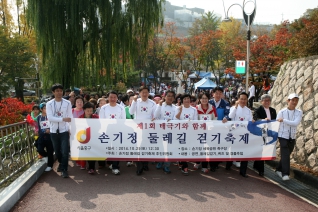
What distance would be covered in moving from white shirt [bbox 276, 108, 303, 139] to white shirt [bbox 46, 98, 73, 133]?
394 cm

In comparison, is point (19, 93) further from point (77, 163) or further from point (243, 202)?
point (243, 202)

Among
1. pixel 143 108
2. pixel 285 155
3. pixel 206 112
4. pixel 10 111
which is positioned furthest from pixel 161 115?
pixel 10 111

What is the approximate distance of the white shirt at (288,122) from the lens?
17.1 feet

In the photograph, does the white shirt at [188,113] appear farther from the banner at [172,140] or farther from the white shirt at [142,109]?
the white shirt at [142,109]

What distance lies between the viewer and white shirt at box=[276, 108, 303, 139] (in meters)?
5.22

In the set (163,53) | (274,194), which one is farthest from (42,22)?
(163,53)

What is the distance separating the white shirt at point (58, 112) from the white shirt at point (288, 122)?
12.9 feet

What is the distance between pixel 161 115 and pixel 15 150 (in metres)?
2.72

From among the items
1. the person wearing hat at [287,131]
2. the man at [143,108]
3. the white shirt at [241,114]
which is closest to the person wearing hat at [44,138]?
the man at [143,108]

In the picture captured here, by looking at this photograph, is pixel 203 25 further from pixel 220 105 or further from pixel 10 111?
pixel 220 105

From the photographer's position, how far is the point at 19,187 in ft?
14.0

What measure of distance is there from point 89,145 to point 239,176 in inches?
115

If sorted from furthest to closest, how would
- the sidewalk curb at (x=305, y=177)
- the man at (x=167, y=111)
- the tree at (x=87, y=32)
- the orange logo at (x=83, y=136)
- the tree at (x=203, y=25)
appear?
the tree at (x=203, y=25) < the tree at (x=87, y=32) < the man at (x=167, y=111) < the orange logo at (x=83, y=136) < the sidewalk curb at (x=305, y=177)

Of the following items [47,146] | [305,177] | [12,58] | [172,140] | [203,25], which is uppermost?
[203,25]
